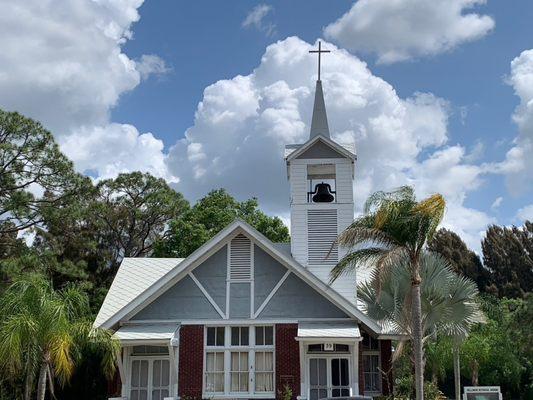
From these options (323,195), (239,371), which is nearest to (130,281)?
(239,371)

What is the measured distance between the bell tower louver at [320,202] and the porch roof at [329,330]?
2111 millimetres

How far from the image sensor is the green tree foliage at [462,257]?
51.5 m

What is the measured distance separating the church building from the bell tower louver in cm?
219

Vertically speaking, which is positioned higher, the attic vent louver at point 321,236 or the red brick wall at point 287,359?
the attic vent louver at point 321,236

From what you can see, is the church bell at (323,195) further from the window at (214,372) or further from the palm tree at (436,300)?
the window at (214,372)

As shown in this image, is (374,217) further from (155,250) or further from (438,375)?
(155,250)

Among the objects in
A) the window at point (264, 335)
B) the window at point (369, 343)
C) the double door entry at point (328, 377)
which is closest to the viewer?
the double door entry at point (328, 377)

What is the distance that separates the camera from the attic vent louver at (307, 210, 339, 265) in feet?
80.2

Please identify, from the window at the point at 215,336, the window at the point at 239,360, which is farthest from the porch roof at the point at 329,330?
the window at the point at 215,336

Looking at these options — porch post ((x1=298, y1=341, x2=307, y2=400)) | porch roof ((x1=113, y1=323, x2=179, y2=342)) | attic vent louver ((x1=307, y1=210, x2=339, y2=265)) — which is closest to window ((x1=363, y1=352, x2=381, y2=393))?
porch post ((x1=298, y1=341, x2=307, y2=400))

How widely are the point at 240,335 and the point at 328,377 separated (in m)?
A: 3.16

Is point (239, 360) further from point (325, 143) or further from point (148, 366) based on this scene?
point (325, 143)

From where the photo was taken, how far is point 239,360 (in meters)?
22.0

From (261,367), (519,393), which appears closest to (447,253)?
(519,393)
